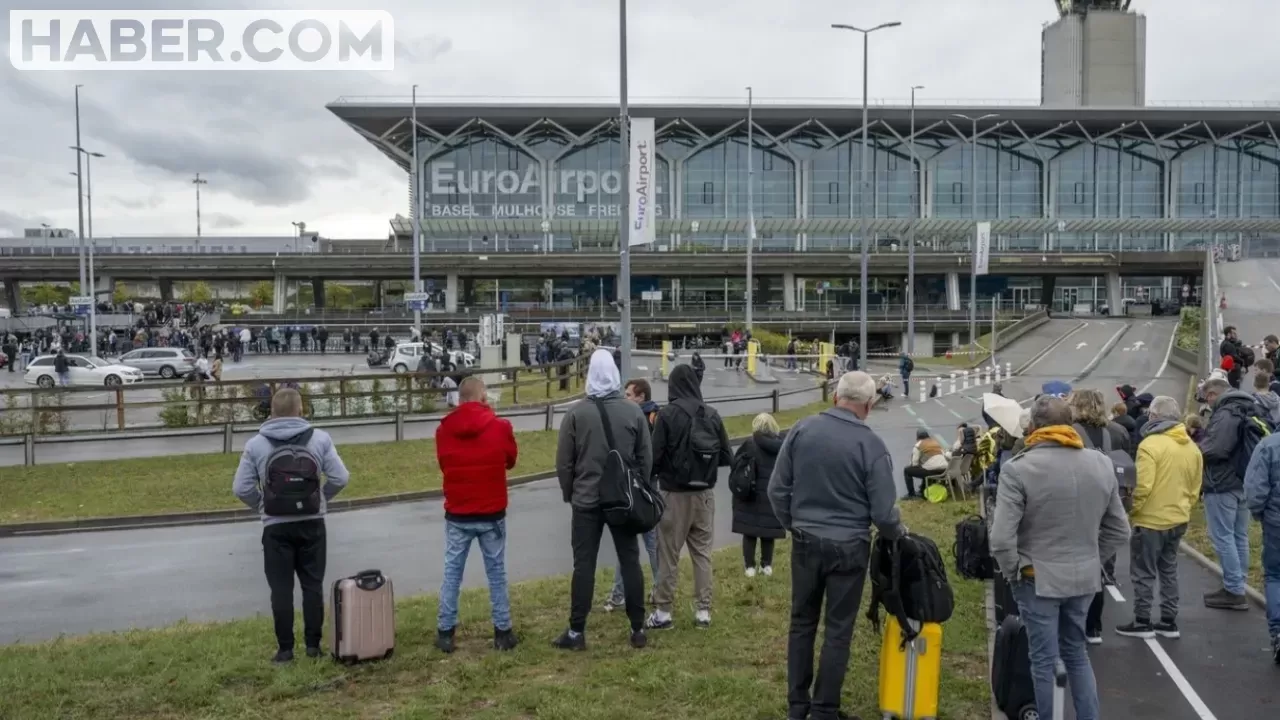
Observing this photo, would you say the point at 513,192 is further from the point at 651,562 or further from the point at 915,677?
the point at 915,677

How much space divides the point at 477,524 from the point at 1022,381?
35875 millimetres

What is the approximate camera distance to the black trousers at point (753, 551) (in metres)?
9.66

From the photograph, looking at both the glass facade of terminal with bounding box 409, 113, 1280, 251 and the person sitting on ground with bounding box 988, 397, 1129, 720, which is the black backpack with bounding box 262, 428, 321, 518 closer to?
the person sitting on ground with bounding box 988, 397, 1129, 720

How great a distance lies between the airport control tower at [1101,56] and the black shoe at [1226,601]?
107 m

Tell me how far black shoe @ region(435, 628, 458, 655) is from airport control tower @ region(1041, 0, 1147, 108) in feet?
363

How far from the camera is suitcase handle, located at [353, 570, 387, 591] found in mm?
6930

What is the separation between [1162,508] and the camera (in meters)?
7.49

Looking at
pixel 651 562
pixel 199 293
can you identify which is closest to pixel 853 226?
pixel 199 293

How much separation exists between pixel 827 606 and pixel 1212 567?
585cm

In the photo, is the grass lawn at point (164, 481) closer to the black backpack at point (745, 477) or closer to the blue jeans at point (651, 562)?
the black backpack at point (745, 477)

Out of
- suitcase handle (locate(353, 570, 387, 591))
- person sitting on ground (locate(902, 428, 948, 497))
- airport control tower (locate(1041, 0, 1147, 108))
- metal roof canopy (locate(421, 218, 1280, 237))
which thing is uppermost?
airport control tower (locate(1041, 0, 1147, 108))

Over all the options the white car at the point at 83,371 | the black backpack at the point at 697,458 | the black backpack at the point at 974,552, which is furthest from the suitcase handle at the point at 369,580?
the white car at the point at 83,371

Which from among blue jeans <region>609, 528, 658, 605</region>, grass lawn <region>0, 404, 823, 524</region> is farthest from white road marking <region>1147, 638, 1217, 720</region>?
grass lawn <region>0, 404, 823, 524</region>

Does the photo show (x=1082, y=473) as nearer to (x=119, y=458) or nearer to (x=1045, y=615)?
(x=1045, y=615)
